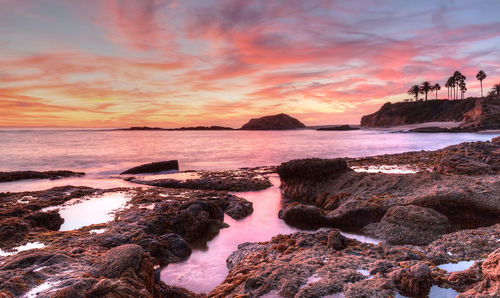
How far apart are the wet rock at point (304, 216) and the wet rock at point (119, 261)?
617 cm

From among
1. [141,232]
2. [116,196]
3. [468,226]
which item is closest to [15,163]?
[116,196]

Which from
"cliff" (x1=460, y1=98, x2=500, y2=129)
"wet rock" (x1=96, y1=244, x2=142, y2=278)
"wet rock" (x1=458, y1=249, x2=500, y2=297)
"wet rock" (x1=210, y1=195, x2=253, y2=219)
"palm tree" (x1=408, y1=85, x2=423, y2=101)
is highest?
"palm tree" (x1=408, y1=85, x2=423, y2=101)

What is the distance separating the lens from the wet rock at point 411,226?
743 cm

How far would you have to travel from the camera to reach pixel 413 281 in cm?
395

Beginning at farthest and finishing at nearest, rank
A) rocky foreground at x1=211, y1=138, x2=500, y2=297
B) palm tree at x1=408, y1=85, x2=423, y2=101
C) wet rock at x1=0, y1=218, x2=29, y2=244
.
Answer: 1. palm tree at x1=408, y1=85, x2=423, y2=101
2. wet rock at x1=0, y1=218, x2=29, y2=244
3. rocky foreground at x1=211, y1=138, x2=500, y2=297

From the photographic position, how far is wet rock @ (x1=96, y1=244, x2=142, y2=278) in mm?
4602

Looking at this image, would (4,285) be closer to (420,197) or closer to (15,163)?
(420,197)

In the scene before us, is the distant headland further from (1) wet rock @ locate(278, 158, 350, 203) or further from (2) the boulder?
(2) the boulder

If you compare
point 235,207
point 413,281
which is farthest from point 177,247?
point 413,281

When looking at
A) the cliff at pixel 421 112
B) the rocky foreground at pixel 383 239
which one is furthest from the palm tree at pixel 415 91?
the rocky foreground at pixel 383 239

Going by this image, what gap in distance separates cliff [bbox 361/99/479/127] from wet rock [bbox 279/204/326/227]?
129 metres

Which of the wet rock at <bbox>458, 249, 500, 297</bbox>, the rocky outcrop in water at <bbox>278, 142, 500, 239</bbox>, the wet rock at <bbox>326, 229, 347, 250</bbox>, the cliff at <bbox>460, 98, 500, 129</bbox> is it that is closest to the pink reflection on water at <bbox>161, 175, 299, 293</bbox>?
the rocky outcrop in water at <bbox>278, 142, 500, 239</bbox>

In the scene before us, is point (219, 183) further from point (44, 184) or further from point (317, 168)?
point (44, 184)

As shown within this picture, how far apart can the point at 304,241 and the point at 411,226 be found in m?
3.55
